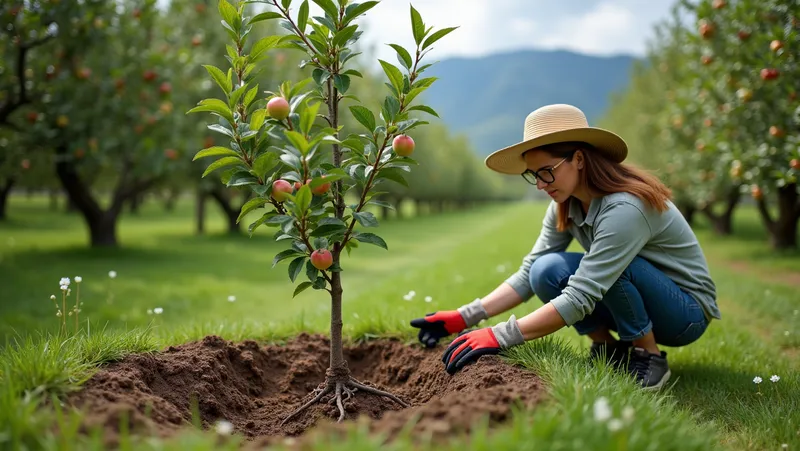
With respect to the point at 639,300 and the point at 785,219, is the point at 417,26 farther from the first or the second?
the point at 785,219

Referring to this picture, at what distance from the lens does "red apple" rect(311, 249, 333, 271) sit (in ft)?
8.23

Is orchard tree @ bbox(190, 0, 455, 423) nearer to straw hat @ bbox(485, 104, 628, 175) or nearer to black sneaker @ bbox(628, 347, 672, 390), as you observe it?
straw hat @ bbox(485, 104, 628, 175)

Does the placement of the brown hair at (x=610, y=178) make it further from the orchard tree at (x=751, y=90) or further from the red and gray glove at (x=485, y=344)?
the orchard tree at (x=751, y=90)

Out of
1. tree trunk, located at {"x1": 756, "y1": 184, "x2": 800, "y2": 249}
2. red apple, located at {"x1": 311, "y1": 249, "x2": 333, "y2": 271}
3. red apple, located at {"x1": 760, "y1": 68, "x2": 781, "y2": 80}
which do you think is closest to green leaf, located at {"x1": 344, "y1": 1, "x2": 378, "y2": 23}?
red apple, located at {"x1": 311, "y1": 249, "x2": 333, "y2": 271}

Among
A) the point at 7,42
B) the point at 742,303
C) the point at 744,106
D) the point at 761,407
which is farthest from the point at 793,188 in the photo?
the point at 7,42

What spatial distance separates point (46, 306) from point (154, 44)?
335 inches

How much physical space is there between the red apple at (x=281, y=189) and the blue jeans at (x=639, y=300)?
1.74 m

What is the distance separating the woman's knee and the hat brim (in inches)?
26.0

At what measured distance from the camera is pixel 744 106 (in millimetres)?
7867

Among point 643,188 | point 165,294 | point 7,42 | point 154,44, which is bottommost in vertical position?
point 165,294

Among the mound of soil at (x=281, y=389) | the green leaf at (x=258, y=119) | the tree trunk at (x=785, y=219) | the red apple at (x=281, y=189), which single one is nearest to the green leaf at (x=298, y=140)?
the red apple at (x=281, y=189)

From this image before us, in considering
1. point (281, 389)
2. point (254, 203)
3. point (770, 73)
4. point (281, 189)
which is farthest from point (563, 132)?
point (770, 73)

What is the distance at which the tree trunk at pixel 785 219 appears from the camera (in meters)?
10.9

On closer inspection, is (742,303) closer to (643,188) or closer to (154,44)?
(643,188)
